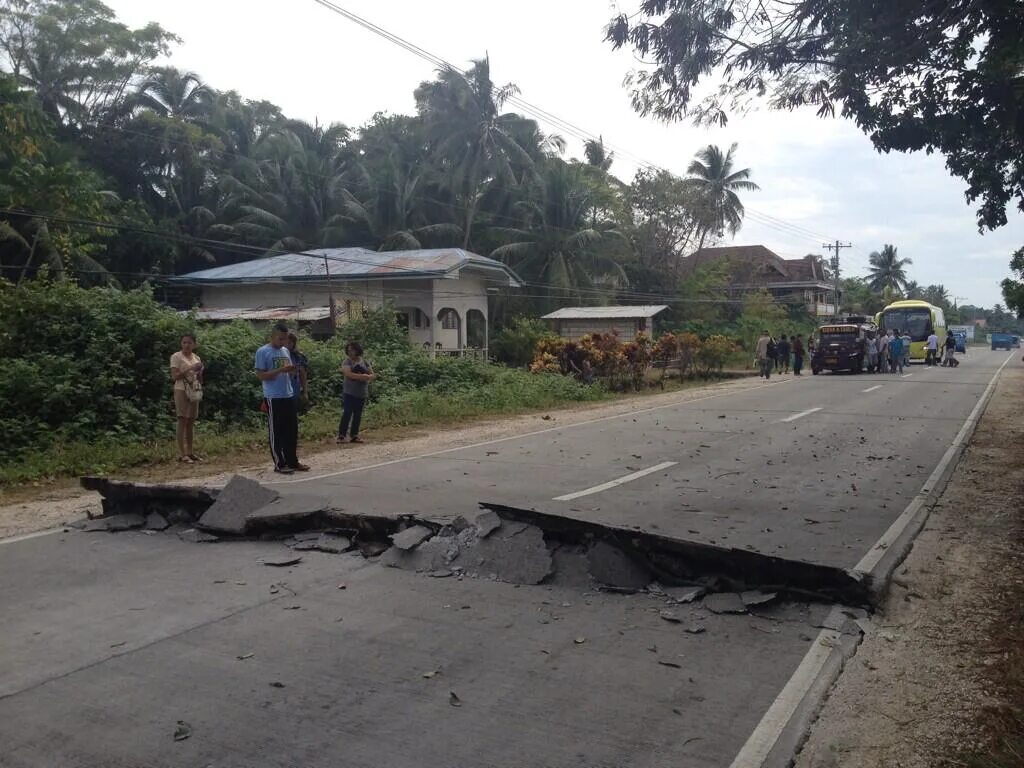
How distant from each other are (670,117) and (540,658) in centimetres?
704


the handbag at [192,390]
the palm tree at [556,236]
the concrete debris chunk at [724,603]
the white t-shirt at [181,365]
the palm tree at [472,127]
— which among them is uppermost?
the palm tree at [472,127]

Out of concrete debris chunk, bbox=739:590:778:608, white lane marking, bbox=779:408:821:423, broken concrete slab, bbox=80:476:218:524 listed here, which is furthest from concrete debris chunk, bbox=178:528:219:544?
white lane marking, bbox=779:408:821:423

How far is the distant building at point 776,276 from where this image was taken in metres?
65.4

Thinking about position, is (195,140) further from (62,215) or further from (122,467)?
(122,467)

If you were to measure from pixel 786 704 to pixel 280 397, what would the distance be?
25.9 feet

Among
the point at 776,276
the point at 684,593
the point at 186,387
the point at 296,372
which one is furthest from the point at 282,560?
the point at 776,276

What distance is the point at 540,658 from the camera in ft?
15.4

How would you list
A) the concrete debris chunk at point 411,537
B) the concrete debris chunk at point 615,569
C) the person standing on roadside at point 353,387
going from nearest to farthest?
the concrete debris chunk at point 615,569
the concrete debris chunk at point 411,537
the person standing on roadside at point 353,387

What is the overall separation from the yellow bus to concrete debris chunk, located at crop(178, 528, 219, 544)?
4113 centimetres

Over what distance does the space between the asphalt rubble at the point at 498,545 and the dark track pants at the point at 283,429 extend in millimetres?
2746

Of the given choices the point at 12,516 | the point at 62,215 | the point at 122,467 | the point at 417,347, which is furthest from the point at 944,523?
the point at 62,215

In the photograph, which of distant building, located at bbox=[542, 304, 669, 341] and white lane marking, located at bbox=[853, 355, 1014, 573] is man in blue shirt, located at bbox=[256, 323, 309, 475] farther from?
distant building, located at bbox=[542, 304, 669, 341]

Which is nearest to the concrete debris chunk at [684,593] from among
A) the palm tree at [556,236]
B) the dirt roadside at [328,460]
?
the dirt roadside at [328,460]

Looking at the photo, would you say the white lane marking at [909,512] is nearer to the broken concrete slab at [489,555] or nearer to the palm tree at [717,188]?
the broken concrete slab at [489,555]
